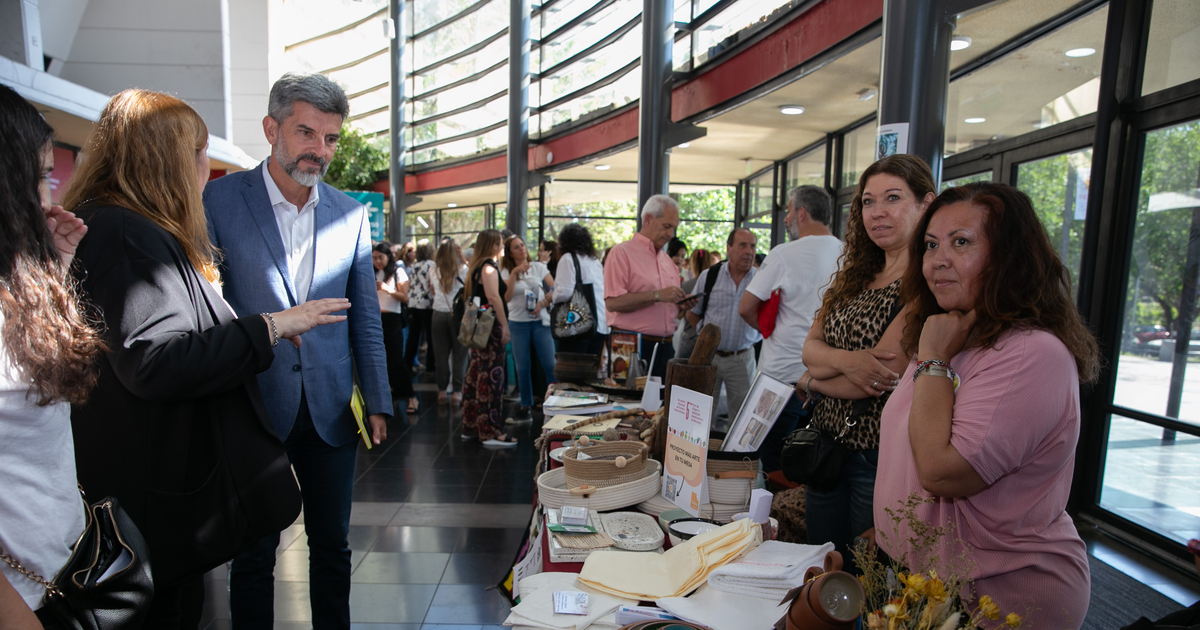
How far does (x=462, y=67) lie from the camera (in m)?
14.5

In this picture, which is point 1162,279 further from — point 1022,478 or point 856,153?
point 856,153

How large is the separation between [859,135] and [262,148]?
12.9 metres

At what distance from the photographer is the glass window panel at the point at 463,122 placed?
1370cm

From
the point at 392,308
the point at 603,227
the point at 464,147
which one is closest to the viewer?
Answer: the point at 392,308

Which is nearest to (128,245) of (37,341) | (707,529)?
(37,341)

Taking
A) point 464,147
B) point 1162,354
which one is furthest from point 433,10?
point 1162,354

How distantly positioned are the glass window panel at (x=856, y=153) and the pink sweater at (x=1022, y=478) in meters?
5.89

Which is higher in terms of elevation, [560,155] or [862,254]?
[560,155]

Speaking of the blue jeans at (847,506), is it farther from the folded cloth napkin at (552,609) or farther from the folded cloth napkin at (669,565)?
the folded cloth napkin at (552,609)

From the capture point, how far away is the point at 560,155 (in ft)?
36.3

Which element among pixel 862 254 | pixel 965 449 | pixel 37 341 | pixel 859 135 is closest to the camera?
pixel 37 341

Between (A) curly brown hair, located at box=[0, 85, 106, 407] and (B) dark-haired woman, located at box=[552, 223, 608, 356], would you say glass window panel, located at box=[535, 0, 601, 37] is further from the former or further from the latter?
(A) curly brown hair, located at box=[0, 85, 106, 407]

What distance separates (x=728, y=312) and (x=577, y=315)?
4.19 ft

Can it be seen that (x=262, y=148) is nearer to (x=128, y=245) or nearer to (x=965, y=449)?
(x=128, y=245)
